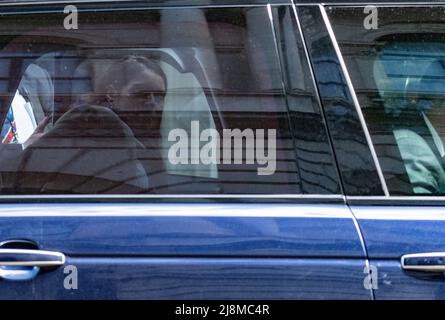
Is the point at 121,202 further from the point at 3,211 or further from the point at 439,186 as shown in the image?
the point at 439,186

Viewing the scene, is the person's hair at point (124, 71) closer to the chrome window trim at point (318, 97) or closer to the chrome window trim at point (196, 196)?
the chrome window trim at point (196, 196)

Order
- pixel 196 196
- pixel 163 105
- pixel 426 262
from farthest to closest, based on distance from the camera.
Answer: pixel 163 105
pixel 196 196
pixel 426 262

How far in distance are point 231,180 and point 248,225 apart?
17cm

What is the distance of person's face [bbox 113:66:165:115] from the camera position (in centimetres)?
217

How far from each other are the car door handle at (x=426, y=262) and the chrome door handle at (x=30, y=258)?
99 centimetres

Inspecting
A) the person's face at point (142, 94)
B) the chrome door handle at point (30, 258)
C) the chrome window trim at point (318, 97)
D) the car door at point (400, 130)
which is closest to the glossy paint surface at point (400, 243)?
the car door at point (400, 130)

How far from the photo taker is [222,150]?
2.11 meters

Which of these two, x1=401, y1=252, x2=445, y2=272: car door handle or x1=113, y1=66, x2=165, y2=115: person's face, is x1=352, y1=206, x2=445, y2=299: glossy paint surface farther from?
x1=113, y1=66, x2=165, y2=115: person's face

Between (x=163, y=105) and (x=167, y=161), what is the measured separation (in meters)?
0.19

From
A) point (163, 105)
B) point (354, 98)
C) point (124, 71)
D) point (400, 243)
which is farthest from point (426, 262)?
point (124, 71)

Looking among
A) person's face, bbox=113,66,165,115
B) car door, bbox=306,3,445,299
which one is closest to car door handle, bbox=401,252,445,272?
car door, bbox=306,3,445,299

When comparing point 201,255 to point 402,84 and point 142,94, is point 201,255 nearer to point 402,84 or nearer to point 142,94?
point 142,94
